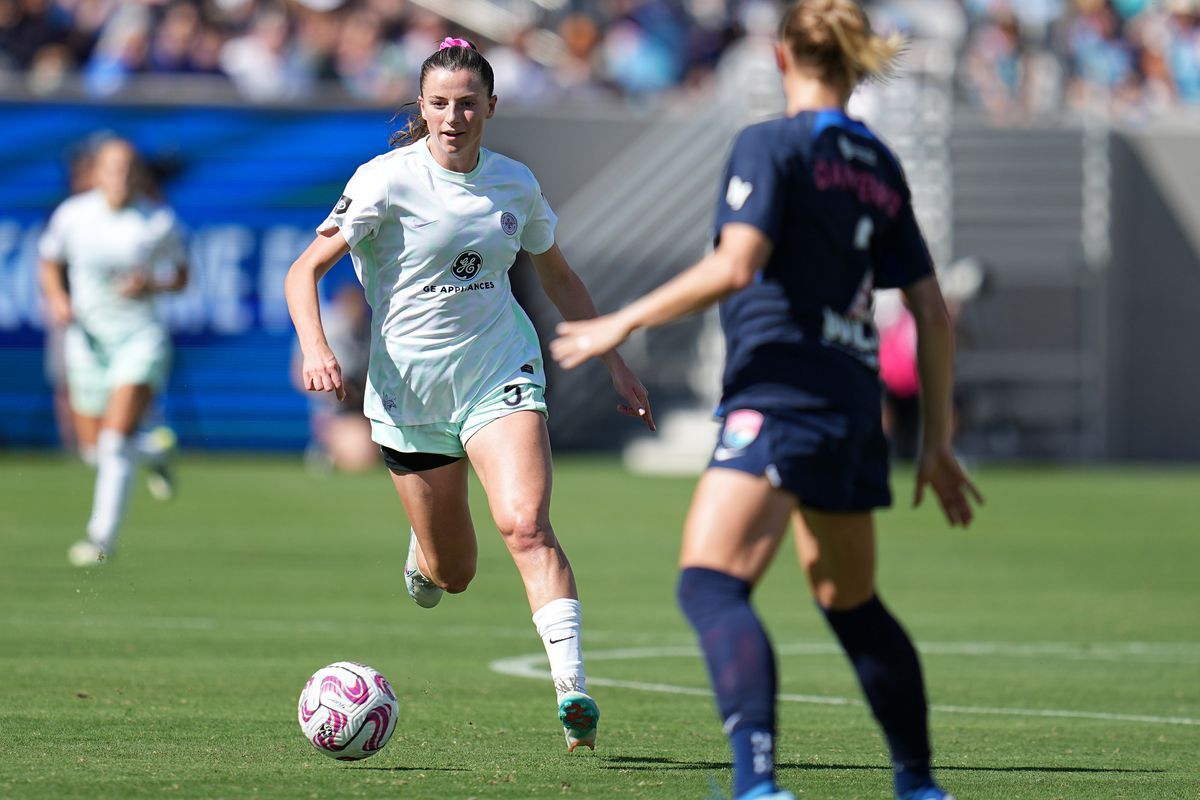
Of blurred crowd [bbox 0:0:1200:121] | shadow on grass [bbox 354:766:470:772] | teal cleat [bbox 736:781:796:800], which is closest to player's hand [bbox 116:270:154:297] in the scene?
shadow on grass [bbox 354:766:470:772]

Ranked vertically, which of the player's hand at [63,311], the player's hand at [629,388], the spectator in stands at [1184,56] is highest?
the spectator in stands at [1184,56]

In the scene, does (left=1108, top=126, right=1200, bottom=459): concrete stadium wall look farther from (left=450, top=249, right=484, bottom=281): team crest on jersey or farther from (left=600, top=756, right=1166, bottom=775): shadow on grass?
(left=450, top=249, right=484, bottom=281): team crest on jersey

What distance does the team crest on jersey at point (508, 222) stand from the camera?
7.47 meters

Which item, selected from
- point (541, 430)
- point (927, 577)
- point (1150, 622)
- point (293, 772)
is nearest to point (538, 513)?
point (541, 430)

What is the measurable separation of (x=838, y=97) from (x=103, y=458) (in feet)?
29.0

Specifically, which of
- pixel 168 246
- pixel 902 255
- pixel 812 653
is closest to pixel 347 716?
pixel 902 255

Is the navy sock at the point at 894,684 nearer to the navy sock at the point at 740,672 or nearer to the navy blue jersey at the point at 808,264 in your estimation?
the navy sock at the point at 740,672

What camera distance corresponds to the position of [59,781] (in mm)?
6289

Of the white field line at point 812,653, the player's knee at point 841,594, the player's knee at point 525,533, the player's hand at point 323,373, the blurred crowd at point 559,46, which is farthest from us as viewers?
the blurred crowd at point 559,46

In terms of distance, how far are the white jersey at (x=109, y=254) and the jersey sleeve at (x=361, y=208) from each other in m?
7.05

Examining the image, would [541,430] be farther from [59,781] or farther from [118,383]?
[118,383]

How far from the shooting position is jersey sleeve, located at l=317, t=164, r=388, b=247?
23.8 ft

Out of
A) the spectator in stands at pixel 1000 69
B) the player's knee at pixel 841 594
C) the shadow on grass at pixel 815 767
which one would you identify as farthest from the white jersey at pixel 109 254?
the spectator in stands at pixel 1000 69

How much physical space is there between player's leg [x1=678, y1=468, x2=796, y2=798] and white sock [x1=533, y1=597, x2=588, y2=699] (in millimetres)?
1653
